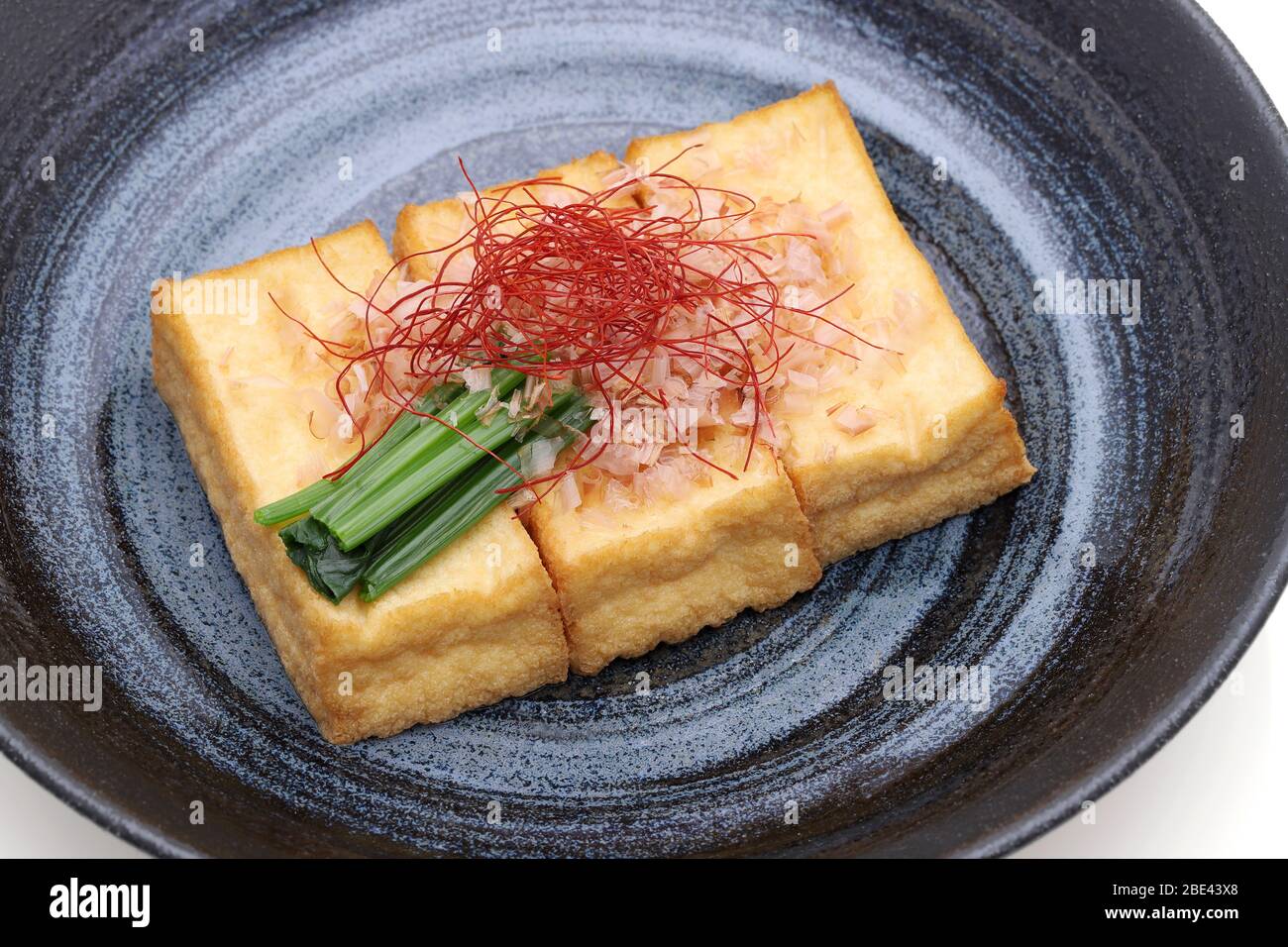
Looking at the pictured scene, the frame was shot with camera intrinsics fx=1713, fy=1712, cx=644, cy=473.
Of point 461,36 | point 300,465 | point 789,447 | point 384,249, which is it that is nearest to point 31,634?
point 300,465

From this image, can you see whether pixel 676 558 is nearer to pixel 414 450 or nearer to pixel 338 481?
pixel 414 450

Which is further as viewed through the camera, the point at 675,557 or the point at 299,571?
the point at 675,557

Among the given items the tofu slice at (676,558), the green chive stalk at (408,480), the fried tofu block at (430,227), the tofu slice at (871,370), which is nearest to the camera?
the green chive stalk at (408,480)

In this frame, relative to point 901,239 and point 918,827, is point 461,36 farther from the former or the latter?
point 918,827

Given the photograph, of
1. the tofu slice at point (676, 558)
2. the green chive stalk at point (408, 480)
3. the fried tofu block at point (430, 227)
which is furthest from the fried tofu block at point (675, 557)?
the fried tofu block at point (430, 227)

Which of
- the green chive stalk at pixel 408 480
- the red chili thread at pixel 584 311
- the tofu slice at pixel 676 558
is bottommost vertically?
the tofu slice at pixel 676 558

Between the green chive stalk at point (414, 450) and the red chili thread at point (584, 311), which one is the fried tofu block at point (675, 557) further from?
the green chive stalk at point (414, 450)

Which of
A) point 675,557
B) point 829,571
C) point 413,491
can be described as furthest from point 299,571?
point 829,571
